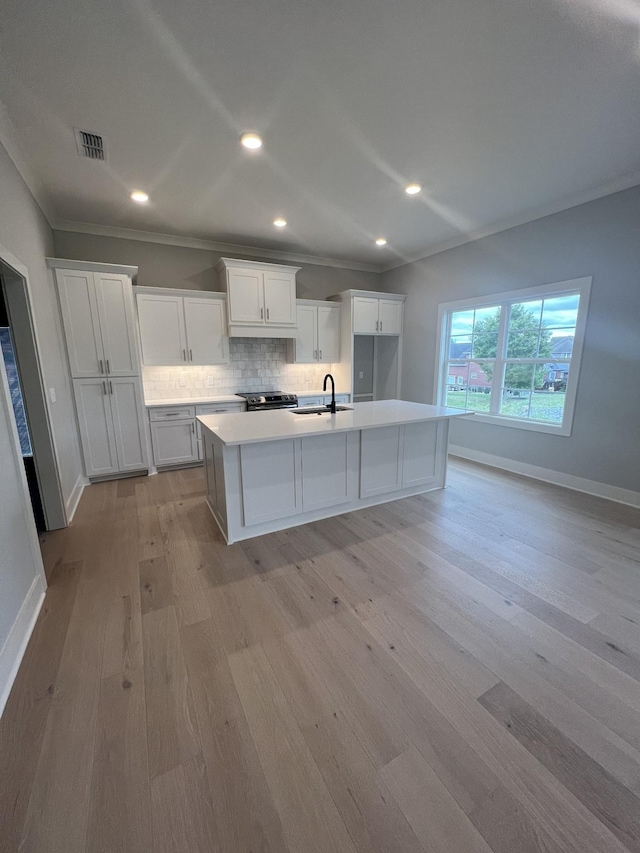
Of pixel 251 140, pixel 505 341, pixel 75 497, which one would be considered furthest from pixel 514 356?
pixel 75 497

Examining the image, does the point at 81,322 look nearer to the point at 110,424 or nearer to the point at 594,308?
the point at 110,424

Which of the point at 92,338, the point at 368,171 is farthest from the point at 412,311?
the point at 92,338

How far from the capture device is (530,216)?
3.59 metres

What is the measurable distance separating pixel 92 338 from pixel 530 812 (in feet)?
14.6

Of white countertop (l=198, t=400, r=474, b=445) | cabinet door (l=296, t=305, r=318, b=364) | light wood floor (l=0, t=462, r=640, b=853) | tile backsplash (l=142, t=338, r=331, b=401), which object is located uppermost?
cabinet door (l=296, t=305, r=318, b=364)

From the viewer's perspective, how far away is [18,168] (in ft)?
8.16

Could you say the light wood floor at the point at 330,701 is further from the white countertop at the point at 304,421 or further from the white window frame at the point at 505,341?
the white window frame at the point at 505,341

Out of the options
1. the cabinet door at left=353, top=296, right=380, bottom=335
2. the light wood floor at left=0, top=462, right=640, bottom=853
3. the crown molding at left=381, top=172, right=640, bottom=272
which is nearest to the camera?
the light wood floor at left=0, top=462, right=640, bottom=853

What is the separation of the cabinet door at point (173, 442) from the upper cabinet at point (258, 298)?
134 centimetres

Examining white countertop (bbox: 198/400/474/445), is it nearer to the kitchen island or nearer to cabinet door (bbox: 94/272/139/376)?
the kitchen island

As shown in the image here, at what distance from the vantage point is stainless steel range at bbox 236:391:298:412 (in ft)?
14.4

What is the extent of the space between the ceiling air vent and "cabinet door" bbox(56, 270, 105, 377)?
4.12 feet

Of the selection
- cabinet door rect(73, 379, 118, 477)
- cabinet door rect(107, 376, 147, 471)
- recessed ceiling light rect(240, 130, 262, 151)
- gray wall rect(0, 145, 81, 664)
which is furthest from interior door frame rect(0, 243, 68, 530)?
recessed ceiling light rect(240, 130, 262, 151)

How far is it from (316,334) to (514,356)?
104 inches
